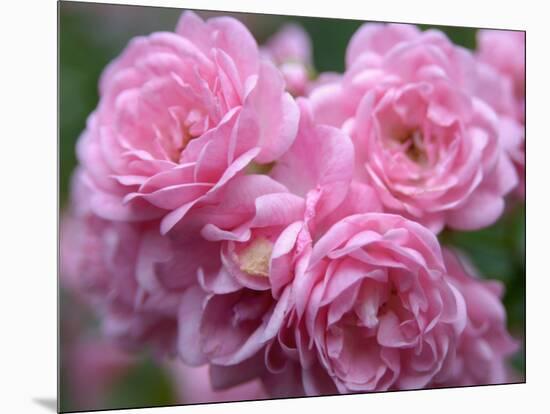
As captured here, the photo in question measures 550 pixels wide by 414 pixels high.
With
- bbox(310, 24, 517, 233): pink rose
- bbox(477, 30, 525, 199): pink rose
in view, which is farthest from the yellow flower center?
bbox(477, 30, 525, 199): pink rose

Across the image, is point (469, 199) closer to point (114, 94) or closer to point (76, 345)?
point (114, 94)

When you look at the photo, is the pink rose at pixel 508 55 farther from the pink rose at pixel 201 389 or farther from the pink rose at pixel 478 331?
the pink rose at pixel 201 389

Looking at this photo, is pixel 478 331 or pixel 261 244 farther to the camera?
pixel 478 331

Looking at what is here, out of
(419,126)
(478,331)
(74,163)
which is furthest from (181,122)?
(478,331)

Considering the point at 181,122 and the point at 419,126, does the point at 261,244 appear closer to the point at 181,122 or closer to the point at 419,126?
the point at 181,122

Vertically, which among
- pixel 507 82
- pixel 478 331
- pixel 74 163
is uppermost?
pixel 507 82
